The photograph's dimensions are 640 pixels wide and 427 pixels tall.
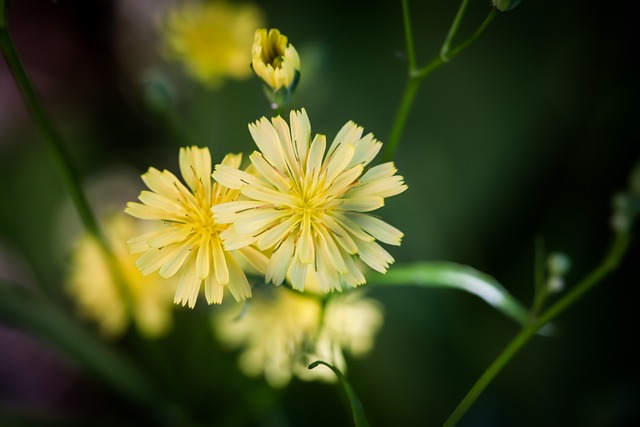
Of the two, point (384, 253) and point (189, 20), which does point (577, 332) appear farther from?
point (189, 20)

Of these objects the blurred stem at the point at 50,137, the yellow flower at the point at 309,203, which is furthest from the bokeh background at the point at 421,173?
the yellow flower at the point at 309,203

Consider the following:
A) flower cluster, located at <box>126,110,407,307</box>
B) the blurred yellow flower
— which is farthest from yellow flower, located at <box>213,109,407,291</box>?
the blurred yellow flower

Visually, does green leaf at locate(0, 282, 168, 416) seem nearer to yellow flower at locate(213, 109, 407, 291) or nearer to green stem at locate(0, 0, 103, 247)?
green stem at locate(0, 0, 103, 247)

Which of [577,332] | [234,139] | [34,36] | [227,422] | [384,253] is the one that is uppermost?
[34,36]

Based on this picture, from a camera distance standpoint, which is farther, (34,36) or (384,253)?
(34,36)

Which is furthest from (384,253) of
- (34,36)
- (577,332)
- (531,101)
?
(34,36)

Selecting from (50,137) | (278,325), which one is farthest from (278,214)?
(278,325)

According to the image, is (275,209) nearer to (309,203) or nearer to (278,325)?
(309,203)
